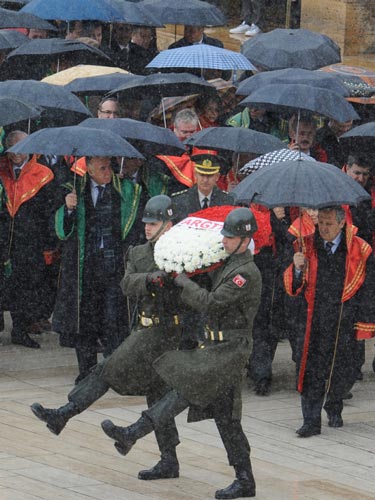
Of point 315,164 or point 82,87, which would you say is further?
point 82,87

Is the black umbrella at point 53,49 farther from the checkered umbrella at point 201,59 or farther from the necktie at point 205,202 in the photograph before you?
the necktie at point 205,202

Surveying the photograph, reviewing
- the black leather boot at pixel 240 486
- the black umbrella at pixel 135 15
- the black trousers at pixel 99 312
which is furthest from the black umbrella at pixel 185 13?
the black leather boot at pixel 240 486

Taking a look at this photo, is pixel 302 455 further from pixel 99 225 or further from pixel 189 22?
pixel 189 22

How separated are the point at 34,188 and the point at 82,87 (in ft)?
4.85

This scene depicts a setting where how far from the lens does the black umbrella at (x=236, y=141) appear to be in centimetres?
1324

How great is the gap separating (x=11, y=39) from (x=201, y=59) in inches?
82.6

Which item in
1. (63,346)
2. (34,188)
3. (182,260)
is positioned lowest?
(63,346)

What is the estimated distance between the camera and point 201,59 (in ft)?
53.5

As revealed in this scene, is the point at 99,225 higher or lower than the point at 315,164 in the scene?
lower

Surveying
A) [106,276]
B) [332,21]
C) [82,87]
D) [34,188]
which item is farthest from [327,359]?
[332,21]

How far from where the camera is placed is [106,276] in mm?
13367

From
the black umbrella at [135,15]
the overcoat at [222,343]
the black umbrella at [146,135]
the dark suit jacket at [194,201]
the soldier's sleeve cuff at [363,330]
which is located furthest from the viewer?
the black umbrella at [135,15]

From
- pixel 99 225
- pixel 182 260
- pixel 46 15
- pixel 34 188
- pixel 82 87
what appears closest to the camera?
pixel 182 260

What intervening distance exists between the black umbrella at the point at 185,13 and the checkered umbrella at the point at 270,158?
4.77 metres
